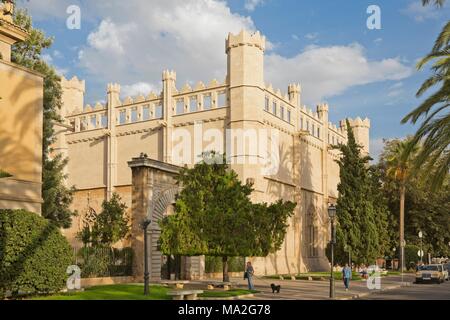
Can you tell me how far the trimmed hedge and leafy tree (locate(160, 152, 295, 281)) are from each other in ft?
27.3

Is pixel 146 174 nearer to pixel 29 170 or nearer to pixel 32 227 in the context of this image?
pixel 29 170

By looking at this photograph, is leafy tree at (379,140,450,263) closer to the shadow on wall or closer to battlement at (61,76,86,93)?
battlement at (61,76,86,93)

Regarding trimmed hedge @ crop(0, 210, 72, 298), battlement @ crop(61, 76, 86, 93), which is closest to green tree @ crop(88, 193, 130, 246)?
trimmed hedge @ crop(0, 210, 72, 298)

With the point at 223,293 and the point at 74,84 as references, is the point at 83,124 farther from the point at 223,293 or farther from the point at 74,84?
the point at 223,293

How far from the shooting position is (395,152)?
5959 cm

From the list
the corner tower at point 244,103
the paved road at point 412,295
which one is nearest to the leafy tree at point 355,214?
the corner tower at point 244,103

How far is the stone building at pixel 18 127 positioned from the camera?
2509 centimetres

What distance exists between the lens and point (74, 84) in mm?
64125

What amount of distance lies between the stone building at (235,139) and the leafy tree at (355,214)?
6.62 meters

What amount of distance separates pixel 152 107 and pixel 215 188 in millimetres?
26574

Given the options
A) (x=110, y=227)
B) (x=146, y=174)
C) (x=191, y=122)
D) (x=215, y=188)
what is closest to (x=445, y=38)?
(x=215, y=188)

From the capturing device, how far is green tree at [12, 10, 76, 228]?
36281 mm

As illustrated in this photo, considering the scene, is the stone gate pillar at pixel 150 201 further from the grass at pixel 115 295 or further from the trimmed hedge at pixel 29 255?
the trimmed hedge at pixel 29 255

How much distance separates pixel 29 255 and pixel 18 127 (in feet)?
21.5
